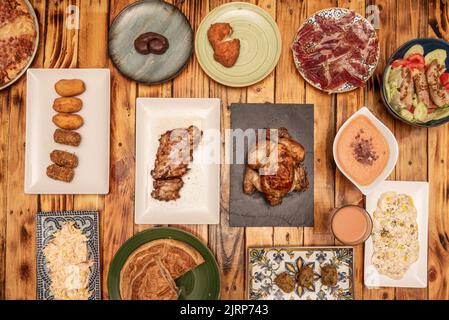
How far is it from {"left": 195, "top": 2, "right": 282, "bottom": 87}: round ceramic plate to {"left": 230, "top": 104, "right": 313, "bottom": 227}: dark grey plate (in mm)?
174

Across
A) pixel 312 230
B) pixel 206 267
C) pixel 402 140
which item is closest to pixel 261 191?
pixel 312 230

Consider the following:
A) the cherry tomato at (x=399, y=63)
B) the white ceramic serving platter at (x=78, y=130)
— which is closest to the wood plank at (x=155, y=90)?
the white ceramic serving platter at (x=78, y=130)

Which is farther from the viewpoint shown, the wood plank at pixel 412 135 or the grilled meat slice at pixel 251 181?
the wood plank at pixel 412 135

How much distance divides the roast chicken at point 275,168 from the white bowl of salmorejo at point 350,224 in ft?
0.83

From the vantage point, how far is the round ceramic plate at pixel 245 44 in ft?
6.89

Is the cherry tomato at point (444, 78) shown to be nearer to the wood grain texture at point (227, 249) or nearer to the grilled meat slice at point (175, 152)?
the wood grain texture at point (227, 249)

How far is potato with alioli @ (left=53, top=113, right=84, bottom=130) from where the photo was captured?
6.82ft

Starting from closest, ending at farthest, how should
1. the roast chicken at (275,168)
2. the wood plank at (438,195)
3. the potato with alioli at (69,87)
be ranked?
the roast chicken at (275,168) → the potato with alioli at (69,87) → the wood plank at (438,195)

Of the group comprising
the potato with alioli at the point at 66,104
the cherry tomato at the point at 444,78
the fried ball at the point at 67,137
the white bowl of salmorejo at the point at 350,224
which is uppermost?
the cherry tomato at the point at 444,78

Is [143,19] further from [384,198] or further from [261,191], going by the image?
[384,198]

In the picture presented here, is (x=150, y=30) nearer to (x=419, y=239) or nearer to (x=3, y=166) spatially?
(x=3, y=166)

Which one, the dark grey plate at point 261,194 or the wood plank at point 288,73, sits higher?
the wood plank at point 288,73

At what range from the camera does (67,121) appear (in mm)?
2078

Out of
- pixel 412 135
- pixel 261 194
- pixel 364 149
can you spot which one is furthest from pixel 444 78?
pixel 261 194
